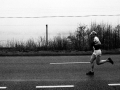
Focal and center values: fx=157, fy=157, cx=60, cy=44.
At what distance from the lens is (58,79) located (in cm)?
660

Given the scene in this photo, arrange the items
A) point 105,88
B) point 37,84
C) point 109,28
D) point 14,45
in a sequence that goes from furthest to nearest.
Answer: point 109,28 → point 14,45 → point 37,84 → point 105,88

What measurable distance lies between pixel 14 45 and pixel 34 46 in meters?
2.30

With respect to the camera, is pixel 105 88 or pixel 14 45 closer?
pixel 105 88

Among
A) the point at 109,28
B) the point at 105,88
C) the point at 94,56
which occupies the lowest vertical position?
the point at 105,88

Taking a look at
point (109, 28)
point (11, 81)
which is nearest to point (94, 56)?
point (11, 81)

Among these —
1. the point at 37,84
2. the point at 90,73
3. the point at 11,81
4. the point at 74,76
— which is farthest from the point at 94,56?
the point at 11,81

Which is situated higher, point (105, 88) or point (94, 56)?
point (94, 56)

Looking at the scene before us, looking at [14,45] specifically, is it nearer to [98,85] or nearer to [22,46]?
[22,46]

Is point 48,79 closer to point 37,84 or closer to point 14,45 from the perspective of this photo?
point 37,84

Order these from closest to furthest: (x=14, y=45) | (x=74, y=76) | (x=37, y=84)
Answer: (x=37, y=84) < (x=74, y=76) < (x=14, y=45)

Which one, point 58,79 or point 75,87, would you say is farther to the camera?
point 58,79

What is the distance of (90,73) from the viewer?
741 cm

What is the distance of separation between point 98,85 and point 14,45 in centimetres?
1419

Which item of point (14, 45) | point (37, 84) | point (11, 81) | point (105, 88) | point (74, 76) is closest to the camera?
point (105, 88)
